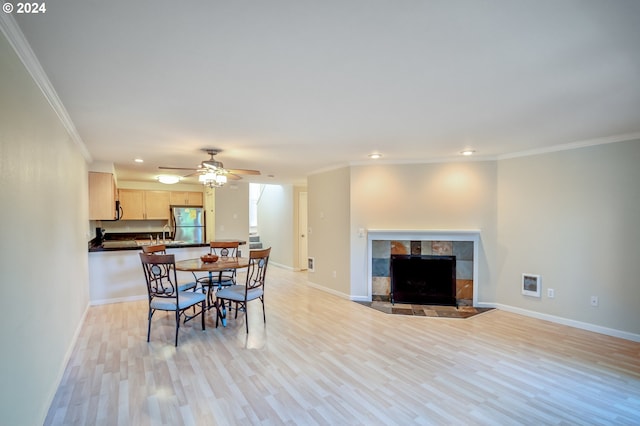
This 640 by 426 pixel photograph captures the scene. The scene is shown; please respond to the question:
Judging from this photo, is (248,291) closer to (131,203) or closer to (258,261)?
(258,261)

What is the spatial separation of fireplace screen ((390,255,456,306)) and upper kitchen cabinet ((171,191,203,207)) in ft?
17.4

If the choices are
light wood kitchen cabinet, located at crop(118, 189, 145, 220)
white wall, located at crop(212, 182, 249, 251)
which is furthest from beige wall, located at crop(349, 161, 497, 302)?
light wood kitchen cabinet, located at crop(118, 189, 145, 220)

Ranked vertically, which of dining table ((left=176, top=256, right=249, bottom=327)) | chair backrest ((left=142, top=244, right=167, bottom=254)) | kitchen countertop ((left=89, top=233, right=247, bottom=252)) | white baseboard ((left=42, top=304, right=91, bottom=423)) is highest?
chair backrest ((left=142, top=244, right=167, bottom=254))

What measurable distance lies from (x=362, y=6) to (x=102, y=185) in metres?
5.11

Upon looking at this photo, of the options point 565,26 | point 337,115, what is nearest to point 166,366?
point 337,115

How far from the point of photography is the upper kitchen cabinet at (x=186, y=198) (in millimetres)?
7438

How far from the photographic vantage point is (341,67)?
1819 mm

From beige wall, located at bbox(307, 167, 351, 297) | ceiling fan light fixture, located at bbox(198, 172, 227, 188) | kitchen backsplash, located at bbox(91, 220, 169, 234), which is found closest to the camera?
ceiling fan light fixture, located at bbox(198, 172, 227, 188)

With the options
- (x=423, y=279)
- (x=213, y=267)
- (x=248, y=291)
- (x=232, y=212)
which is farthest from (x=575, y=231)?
(x=232, y=212)

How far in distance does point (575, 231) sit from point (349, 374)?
3.46 m

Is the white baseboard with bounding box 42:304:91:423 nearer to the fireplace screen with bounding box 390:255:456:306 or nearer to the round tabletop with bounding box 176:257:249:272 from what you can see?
the round tabletop with bounding box 176:257:249:272

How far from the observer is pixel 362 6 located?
4.21 feet

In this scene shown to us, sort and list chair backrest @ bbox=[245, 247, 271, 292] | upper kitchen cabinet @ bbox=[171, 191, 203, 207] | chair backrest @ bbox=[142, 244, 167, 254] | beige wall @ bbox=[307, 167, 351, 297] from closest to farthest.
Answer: chair backrest @ bbox=[245, 247, 271, 292] < chair backrest @ bbox=[142, 244, 167, 254] < beige wall @ bbox=[307, 167, 351, 297] < upper kitchen cabinet @ bbox=[171, 191, 203, 207]

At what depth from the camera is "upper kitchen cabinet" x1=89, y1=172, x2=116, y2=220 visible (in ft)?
15.5
